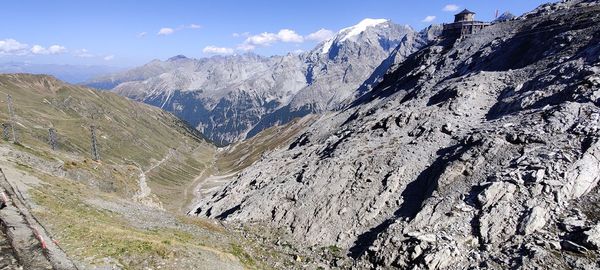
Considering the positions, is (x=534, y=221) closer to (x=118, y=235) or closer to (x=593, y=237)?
(x=593, y=237)

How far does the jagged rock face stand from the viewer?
38125 millimetres

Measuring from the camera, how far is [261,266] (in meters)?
42.7

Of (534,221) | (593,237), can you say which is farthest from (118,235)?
(593,237)

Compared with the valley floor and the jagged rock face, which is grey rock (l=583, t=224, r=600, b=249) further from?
the valley floor

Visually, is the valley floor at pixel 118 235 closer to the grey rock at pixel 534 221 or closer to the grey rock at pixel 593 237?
the grey rock at pixel 534 221

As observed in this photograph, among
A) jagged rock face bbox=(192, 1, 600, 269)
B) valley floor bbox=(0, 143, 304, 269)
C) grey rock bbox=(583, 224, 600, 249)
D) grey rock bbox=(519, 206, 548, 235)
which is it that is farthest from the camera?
jagged rock face bbox=(192, 1, 600, 269)

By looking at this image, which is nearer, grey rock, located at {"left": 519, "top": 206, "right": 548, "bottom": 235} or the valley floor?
the valley floor

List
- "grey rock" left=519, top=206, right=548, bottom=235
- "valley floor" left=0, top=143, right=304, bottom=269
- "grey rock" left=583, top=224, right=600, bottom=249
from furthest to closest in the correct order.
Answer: "grey rock" left=519, top=206, right=548, bottom=235 → "grey rock" left=583, top=224, right=600, bottom=249 → "valley floor" left=0, top=143, right=304, bottom=269

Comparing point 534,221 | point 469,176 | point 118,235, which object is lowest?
point 118,235

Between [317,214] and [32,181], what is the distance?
38.1 m

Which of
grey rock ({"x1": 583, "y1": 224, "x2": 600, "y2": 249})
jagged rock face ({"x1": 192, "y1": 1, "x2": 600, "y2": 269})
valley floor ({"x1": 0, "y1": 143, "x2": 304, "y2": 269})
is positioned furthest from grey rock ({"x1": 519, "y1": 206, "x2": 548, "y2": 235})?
valley floor ({"x1": 0, "y1": 143, "x2": 304, "y2": 269})

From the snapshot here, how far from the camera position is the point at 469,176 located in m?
47.4

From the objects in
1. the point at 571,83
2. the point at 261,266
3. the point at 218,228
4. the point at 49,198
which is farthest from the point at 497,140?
the point at 49,198

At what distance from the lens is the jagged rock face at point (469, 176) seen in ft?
125
